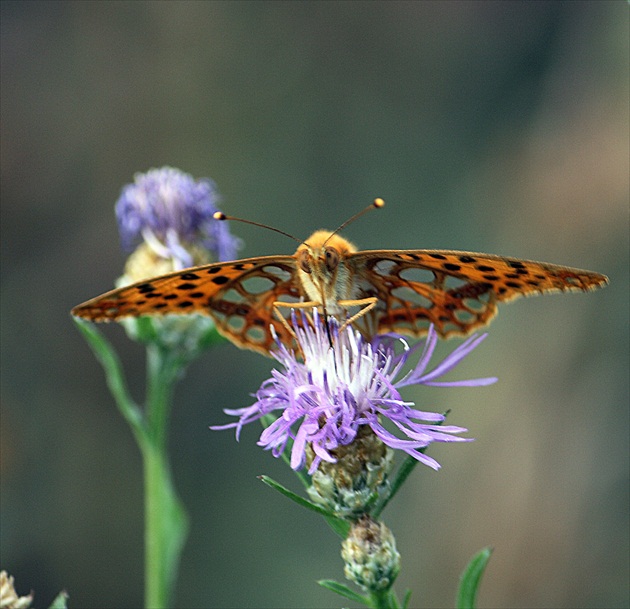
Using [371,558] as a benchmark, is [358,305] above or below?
above

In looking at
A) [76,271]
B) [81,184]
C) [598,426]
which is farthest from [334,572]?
[81,184]

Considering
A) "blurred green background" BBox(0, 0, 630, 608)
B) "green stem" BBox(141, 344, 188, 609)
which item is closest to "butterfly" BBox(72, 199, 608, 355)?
"green stem" BBox(141, 344, 188, 609)

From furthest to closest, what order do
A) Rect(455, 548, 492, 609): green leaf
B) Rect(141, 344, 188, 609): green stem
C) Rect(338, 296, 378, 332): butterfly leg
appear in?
Rect(141, 344, 188, 609): green stem
Rect(338, 296, 378, 332): butterfly leg
Rect(455, 548, 492, 609): green leaf

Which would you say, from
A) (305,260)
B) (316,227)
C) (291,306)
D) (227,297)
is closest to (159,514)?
(227,297)

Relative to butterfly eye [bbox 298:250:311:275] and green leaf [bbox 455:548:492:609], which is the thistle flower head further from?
butterfly eye [bbox 298:250:311:275]

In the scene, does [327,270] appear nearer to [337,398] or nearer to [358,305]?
[358,305]

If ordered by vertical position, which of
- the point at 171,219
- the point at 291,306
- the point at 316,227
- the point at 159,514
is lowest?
the point at 159,514

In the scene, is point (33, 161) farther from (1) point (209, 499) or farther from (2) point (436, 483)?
(2) point (436, 483)
